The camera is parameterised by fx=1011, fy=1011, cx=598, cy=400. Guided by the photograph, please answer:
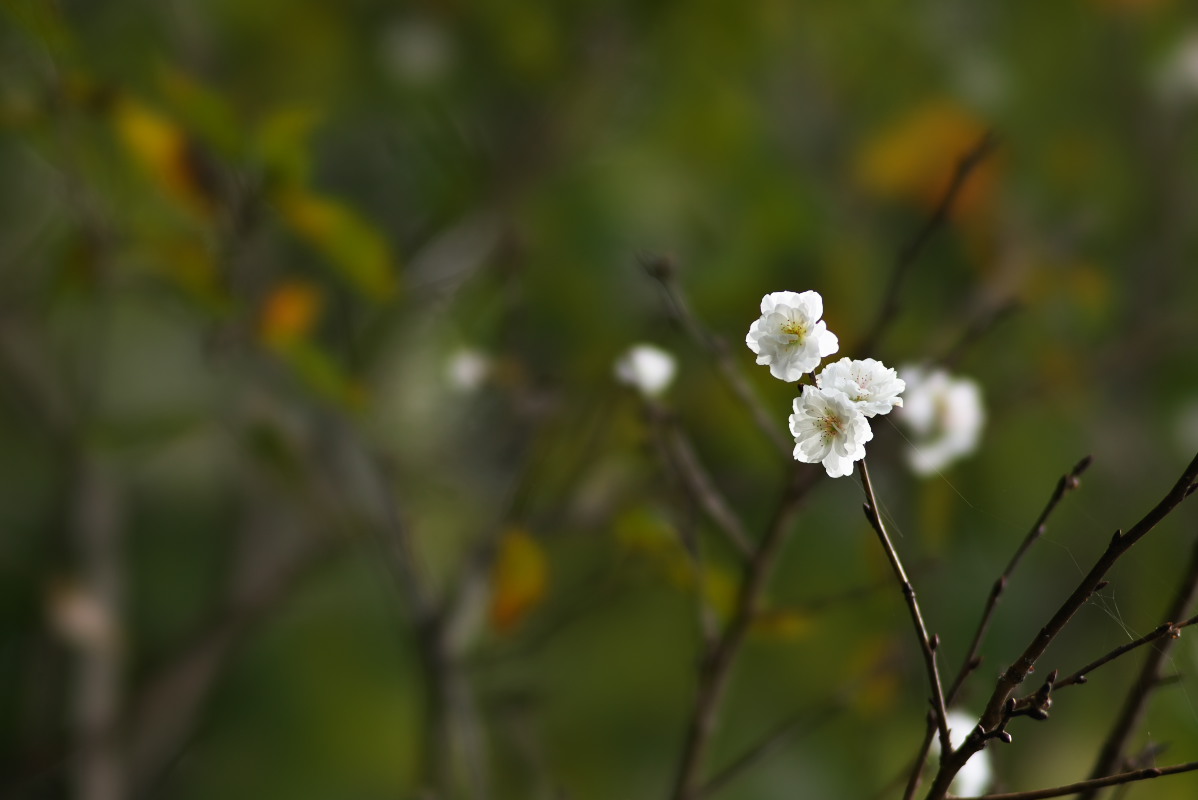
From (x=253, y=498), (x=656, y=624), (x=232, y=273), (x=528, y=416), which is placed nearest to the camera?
(x=232, y=273)

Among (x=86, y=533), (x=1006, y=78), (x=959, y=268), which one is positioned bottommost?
(x=86, y=533)

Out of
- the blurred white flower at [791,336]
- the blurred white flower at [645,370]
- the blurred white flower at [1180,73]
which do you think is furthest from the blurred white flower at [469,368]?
the blurred white flower at [1180,73]

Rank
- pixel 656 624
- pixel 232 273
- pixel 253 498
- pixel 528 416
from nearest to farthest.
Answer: pixel 232 273 → pixel 528 416 → pixel 656 624 → pixel 253 498

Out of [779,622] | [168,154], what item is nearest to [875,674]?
[779,622]

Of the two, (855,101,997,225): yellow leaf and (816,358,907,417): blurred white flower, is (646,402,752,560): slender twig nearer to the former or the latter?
(816,358,907,417): blurred white flower

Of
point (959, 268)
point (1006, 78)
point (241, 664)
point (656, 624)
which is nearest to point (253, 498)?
point (241, 664)

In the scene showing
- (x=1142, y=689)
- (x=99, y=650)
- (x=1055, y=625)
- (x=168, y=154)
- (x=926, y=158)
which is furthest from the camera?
(x=926, y=158)

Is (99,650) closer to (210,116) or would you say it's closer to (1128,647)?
(210,116)

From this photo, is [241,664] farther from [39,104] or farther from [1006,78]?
[1006,78]
